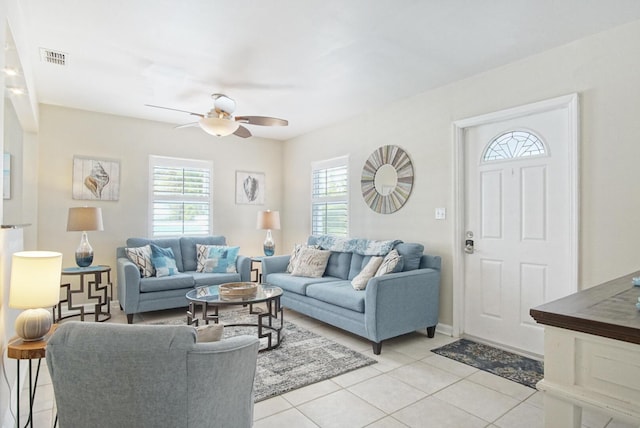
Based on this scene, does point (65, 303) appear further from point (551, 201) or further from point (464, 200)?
point (551, 201)

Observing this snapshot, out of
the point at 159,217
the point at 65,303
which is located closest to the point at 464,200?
the point at 159,217

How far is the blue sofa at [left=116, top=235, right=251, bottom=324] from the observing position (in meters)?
4.00

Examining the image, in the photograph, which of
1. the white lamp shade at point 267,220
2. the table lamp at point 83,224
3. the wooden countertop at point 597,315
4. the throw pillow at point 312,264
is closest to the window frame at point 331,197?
the white lamp shade at point 267,220

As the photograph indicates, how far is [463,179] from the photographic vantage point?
12.0ft

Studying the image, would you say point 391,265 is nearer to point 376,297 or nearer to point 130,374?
point 376,297

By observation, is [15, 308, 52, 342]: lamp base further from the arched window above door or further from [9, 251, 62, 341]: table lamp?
the arched window above door

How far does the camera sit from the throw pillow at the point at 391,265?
3.52 meters

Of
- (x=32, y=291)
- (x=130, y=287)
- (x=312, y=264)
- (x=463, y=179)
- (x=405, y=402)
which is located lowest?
(x=405, y=402)

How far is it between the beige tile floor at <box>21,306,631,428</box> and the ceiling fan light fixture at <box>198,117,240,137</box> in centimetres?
236

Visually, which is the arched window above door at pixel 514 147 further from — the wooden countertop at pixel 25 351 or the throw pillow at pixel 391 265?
the wooden countertop at pixel 25 351

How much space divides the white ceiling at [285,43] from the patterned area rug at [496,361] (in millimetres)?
2559

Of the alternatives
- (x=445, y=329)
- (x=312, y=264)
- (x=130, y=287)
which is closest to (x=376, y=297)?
(x=445, y=329)

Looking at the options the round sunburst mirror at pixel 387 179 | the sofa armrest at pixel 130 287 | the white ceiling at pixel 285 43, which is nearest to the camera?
the white ceiling at pixel 285 43

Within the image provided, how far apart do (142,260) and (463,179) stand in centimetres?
371
